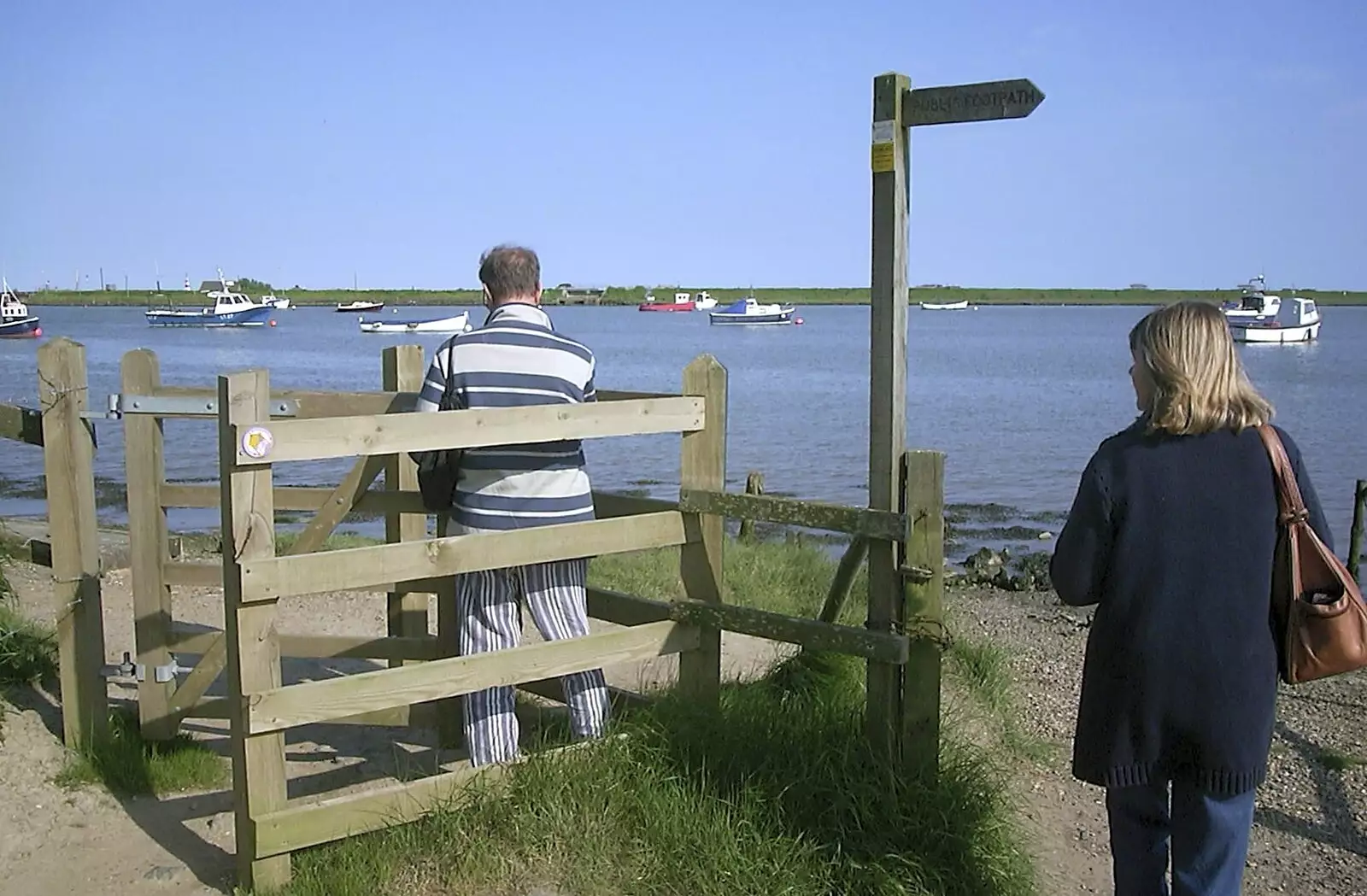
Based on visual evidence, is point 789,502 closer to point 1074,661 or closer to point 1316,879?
point 1316,879

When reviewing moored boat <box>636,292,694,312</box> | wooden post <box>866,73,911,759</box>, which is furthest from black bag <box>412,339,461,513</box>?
moored boat <box>636,292,694,312</box>

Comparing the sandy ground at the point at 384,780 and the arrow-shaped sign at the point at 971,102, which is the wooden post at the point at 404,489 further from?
the arrow-shaped sign at the point at 971,102

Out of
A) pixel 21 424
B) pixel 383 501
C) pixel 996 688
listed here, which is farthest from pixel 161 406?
pixel 996 688

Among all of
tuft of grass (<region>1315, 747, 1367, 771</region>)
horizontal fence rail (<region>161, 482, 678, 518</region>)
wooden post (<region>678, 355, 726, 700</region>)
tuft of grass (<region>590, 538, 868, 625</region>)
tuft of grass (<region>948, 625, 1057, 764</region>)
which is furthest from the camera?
tuft of grass (<region>590, 538, 868, 625</region>)

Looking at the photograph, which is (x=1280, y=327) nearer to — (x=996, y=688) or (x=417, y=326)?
(x=417, y=326)

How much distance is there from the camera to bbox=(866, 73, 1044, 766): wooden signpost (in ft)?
14.9

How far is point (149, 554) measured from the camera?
18.2ft

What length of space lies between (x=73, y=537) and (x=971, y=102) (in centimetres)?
393

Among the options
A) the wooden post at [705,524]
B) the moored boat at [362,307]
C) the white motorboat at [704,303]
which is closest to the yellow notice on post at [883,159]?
the wooden post at [705,524]

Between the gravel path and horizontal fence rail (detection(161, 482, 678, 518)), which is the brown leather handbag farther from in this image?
horizontal fence rail (detection(161, 482, 678, 518))

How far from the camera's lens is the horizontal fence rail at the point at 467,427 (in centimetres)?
407

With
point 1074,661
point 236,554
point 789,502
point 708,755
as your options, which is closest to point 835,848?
point 708,755

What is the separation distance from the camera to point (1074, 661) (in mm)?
8719

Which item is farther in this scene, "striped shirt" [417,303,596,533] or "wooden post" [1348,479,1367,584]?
"wooden post" [1348,479,1367,584]
